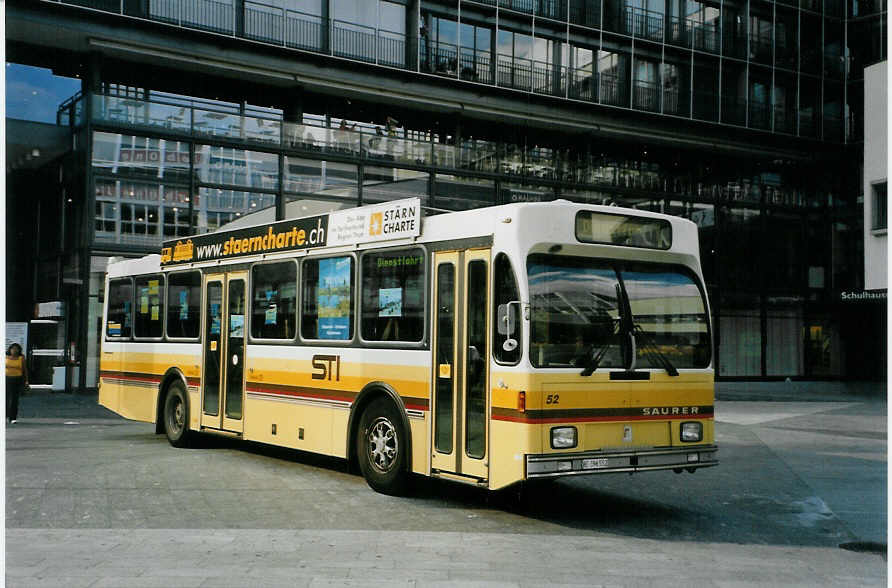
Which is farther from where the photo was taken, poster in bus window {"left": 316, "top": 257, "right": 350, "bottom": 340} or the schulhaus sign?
poster in bus window {"left": 316, "top": 257, "right": 350, "bottom": 340}

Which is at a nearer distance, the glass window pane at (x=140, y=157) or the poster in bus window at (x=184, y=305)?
the poster in bus window at (x=184, y=305)

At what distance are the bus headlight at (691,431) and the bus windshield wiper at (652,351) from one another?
51cm

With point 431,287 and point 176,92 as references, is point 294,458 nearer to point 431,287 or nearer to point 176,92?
point 431,287

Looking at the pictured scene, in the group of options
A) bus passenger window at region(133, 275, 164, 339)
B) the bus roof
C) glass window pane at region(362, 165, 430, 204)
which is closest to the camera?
the bus roof

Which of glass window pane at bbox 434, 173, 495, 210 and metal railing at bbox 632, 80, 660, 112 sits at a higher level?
metal railing at bbox 632, 80, 660, 112

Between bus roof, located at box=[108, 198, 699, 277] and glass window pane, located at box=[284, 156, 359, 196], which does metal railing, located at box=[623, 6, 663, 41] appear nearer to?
glass window pane, located at box=[284, 156, 359, 196]

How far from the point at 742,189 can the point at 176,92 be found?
1966 centimetres

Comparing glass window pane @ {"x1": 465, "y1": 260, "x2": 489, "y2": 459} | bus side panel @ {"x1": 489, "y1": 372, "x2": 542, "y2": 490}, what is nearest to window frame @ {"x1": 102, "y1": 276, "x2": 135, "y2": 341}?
glass window pane @ {"x1": 465, "y1": 260, "x2": 489, "y2": 459}

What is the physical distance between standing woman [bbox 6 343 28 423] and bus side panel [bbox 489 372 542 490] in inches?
472

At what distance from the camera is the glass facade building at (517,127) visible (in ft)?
80.5

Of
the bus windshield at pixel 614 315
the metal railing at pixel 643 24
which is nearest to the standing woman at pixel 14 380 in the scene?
the bus windshield at pixel 614 315

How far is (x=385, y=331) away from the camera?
10.3 meters

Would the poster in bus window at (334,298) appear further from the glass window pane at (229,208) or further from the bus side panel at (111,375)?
the glass window pane at (229,208)

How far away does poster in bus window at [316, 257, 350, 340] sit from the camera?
11.0 metres
